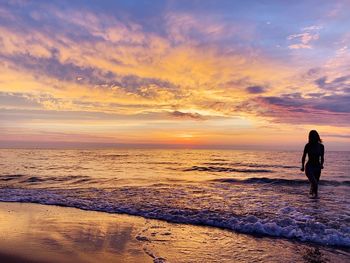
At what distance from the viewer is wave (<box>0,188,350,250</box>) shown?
730cm

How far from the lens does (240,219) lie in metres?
8.66

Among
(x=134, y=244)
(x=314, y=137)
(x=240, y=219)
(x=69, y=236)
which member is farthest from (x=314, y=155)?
(x=69, y=236)

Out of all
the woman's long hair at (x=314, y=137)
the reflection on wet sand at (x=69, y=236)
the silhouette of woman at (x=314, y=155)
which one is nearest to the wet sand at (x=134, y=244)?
the reflection on wet sand at (x=69, y=236)

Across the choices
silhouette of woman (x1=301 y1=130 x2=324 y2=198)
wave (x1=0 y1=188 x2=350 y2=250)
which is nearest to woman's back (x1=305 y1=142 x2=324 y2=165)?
silhouette of woman (x1=301 y1=130 x2=324 y2=198)

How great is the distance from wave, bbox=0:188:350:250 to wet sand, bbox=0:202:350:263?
46 cm

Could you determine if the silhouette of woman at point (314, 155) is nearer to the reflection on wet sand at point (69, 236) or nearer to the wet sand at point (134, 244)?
the wet sand at point (134, 244)

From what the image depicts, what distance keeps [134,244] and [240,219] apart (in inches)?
131

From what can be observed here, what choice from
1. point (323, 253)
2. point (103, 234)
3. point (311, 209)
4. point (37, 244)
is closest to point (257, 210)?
point (311, 209)

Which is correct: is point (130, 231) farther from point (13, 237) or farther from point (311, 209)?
point (311, 209)

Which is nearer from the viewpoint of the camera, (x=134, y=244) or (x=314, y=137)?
(x=134, y=244)

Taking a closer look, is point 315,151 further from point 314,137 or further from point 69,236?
point 69,236

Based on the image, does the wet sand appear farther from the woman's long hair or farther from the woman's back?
the woman's long hair

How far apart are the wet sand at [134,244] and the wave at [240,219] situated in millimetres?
455

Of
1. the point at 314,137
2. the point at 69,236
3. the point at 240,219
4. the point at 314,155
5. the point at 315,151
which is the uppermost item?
the point at 314,137
